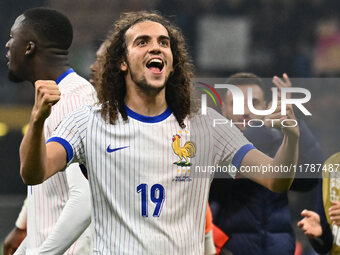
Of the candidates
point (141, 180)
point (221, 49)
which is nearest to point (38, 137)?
point (141, 180)

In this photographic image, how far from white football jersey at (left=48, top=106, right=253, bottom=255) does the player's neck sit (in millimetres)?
32

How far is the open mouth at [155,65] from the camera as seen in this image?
3551 millimetres

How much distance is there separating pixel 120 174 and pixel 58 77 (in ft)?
3.23

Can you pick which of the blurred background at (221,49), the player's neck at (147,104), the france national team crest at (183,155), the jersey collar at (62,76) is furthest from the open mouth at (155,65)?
the blurred background at (221,49)

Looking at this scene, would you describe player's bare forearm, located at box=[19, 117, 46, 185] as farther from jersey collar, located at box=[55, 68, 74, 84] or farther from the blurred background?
the blurred background

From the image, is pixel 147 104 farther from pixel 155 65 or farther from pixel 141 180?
pixel 141 180

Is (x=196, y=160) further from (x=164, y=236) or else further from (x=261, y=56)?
(x=261, y=56)

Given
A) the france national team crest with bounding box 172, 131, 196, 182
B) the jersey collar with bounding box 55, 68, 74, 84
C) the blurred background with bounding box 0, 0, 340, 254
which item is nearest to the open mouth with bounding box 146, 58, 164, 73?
the france national team crest with bounding box 172, 131, 196, 182

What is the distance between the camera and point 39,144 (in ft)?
10.2

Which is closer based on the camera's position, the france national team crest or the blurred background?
the france national team crest

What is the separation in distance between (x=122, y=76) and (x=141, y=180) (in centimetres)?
51

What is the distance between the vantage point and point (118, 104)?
3578 millimetres

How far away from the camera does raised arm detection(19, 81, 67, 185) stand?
3070mm

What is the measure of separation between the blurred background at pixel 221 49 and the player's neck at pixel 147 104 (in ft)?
15.9
